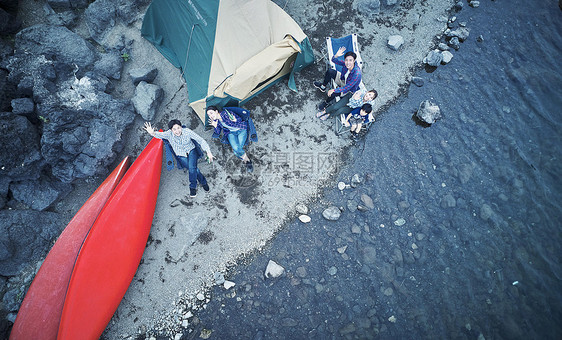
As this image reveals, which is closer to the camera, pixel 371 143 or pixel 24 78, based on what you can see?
pixel 24 78

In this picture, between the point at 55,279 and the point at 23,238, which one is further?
the point at 23,238

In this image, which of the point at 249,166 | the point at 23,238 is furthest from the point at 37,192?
the point at 249,166

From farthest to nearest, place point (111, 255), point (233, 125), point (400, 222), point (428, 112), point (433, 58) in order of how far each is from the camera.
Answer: point (433, 58) → point (428, 112) → point (400, 222) → point (233, 125) → point (111, 255)

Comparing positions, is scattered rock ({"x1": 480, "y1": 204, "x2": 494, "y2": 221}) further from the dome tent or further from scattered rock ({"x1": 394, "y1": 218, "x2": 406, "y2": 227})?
the dome tent

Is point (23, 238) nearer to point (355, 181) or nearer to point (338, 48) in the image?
point (355, 181)

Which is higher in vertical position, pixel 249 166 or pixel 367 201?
pixel 249 166

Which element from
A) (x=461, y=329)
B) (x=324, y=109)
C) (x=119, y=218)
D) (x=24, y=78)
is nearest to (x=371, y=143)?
(x=324, y=109)

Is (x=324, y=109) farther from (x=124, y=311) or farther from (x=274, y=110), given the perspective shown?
(x=124, y=311)

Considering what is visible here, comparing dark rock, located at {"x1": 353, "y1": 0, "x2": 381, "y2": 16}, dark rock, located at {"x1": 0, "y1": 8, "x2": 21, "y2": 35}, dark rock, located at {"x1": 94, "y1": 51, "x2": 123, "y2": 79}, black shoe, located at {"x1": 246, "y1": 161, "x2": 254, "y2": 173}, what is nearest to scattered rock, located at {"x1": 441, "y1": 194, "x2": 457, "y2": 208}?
black shoe, located at {"x1": 246, "y1": 161, "x2": 254, "y2": 173}
